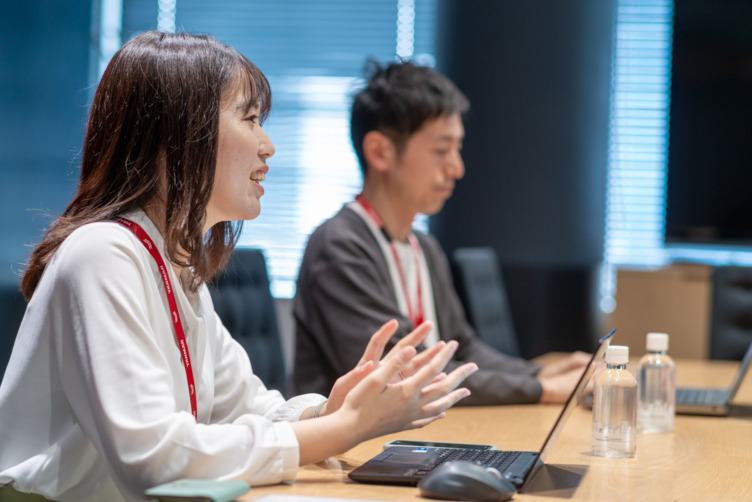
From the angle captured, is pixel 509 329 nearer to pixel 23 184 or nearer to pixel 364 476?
pixel 23 184

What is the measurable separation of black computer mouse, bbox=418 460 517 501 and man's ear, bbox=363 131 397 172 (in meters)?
1.50

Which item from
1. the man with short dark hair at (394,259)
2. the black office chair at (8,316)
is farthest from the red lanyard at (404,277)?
the black office chair at (8,316)

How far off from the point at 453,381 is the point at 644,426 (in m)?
0.66

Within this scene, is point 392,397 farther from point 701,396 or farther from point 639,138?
point 639,138

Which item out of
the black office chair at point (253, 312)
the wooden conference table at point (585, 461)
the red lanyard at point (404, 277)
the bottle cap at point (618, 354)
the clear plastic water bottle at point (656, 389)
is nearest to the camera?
the wooden conference table at point (585, 461)

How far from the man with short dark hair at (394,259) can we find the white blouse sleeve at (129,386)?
921 mm

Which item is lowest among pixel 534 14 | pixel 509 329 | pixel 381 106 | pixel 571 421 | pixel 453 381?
pixel 509 329

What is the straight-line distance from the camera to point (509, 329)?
3.91 meters

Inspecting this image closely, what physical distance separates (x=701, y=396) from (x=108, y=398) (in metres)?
1.54

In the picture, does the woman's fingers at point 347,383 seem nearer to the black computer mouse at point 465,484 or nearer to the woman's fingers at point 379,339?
the woman's fingers at point 379,339

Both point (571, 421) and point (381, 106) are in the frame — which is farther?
point (381, 106)

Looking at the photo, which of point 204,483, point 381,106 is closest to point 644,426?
point 204,483

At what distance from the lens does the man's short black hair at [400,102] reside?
2.46 metres

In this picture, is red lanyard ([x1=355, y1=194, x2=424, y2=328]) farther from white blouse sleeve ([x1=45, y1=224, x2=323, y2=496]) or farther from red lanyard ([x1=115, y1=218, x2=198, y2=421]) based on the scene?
white blouse sleeve ([x1=45, y1=224, x2=323, y2=496])
